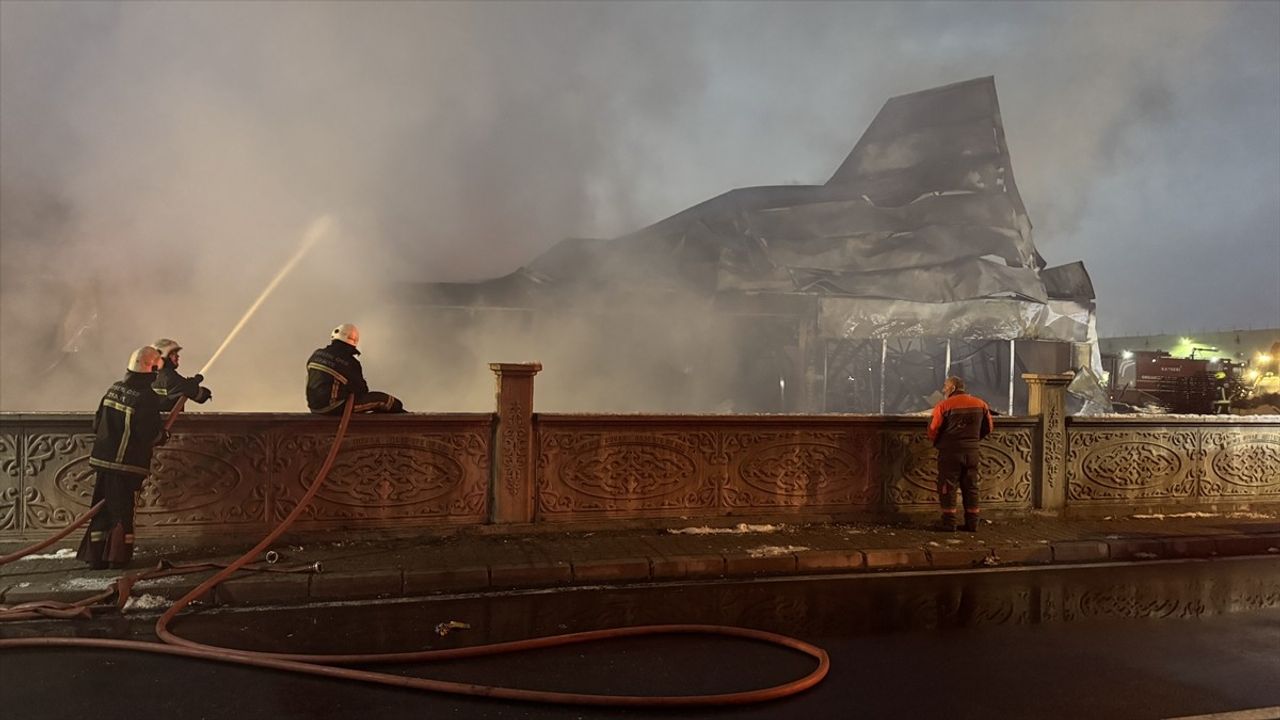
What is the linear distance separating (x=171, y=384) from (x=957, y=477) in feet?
22.2

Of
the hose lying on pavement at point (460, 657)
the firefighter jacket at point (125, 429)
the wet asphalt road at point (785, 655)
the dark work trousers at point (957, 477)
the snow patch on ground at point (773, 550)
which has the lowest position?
the wet asphalt road at point (785, 655)

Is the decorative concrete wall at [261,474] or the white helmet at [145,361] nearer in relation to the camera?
the white helmet at [145,361]

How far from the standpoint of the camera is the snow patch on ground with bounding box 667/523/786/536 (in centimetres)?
674

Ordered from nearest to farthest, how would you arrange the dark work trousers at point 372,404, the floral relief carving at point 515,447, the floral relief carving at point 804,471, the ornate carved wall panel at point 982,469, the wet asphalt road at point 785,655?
the wet asphalt road at point 785,655, the dark work trousers at point 372,404, the floral relief carving at point 515,447, the floral relief carving at point 804,471, the ornate carved wall panel at point 982,469

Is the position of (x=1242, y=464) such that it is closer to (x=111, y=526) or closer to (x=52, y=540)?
(x=111, y=526)

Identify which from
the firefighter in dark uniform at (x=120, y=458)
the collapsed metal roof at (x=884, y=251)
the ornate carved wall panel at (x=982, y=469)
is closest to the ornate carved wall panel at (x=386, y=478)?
the firefighter in dark uniform at (x=120, y=458)

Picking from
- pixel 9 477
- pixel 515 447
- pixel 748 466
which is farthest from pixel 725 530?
pixel 9 477

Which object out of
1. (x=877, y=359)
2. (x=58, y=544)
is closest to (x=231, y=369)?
(x=58, y=544)

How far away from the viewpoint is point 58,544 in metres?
5.76

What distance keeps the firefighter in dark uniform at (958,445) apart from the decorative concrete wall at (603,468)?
1.38 feet

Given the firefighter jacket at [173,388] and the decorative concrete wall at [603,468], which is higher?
the firefighter jacket at [173,388]

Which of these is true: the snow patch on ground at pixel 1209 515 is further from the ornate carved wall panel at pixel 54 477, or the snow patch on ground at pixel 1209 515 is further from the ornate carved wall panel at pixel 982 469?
the ornate carved wall panel at pixel 54 477

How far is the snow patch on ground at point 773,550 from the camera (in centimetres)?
604

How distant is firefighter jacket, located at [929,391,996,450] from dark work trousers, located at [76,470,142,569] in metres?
6.57
